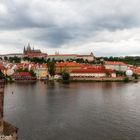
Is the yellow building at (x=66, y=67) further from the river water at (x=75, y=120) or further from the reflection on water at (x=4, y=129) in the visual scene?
the reflection on water at (x=4, y=129)

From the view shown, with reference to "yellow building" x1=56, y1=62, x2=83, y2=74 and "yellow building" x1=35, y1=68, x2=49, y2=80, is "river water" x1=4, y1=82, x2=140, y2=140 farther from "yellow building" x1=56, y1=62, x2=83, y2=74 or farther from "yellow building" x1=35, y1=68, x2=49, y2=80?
"yellow building" x1=56, y1=62, x2=83, y2=74

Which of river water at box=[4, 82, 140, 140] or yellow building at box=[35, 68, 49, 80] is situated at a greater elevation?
yellow building at box=[35, 68, 49, 80]

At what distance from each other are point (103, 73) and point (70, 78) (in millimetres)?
10018

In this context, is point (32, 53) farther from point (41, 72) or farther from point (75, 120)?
point (75, 120)

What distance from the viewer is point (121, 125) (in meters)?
25.0

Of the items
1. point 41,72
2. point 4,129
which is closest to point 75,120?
point 4,129

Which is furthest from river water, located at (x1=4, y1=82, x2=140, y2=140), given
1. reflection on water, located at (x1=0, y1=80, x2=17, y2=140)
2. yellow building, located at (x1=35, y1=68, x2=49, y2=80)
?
yellow building, located at (x1=35, y1=68, x2=49, y2=80)

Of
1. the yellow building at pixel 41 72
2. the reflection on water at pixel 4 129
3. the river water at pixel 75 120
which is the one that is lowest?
the river water at pixel 75 120

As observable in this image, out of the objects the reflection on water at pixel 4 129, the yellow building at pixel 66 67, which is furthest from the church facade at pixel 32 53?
the reflection on water at pixel 4 129

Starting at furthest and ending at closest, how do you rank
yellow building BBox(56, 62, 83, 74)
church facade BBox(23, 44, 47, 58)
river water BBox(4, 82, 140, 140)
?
church facade BBox(23, 44, 47, 58) < yellow building BBox(56, 62, 83, 74) < river water BBox(4, 82, 140, 140)

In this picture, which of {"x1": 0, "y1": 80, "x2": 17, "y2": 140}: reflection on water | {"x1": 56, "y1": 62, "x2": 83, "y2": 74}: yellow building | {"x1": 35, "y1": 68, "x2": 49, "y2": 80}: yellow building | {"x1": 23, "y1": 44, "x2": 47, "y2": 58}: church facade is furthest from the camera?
{"x1": 23, "y1": 44, "x2": 47, "y2": 58}: church facade

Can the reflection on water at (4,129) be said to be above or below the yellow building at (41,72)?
above

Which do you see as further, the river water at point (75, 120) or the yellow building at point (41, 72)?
the yellow building at point (41, 72)

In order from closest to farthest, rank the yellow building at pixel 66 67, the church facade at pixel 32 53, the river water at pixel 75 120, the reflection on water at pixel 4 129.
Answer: the reflection on water at pixel 4 129, the river water at pixel 75 120, the yellow building at pixel 66 67, the church facade at pixel 32 53
